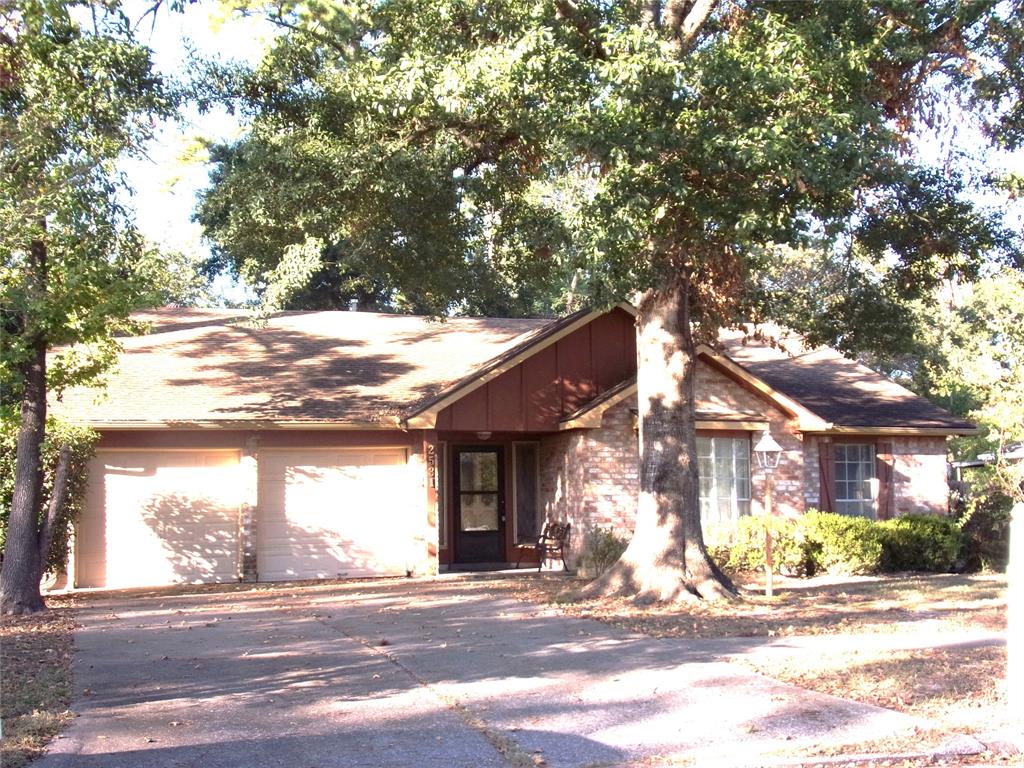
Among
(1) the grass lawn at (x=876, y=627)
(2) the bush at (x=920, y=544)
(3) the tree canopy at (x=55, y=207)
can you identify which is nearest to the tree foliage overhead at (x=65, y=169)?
(3) the tree canopy at (x=55, y=207)

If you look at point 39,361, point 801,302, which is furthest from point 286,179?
point 801,302

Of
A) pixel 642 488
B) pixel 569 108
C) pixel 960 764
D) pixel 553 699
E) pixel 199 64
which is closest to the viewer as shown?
pixel 960 764

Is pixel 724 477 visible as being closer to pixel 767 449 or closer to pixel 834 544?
pixel 834 544

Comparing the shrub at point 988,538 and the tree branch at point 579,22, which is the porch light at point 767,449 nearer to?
the tree branch at point 579,22

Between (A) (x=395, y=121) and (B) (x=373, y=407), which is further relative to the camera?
(B) (x=373, y=407)

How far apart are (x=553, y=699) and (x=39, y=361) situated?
8.55 meters

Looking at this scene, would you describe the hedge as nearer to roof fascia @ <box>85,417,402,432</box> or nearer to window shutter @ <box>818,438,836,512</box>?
window shutter @ <box>818,438,836,512</box>

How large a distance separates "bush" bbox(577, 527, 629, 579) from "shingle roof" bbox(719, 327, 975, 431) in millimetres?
4271

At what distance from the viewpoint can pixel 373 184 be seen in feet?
43.9

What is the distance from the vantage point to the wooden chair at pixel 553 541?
1823 centimetres

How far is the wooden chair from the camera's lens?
1823 cm

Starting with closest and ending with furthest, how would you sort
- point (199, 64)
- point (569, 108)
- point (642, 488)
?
point (569, 108), point (199, 64), point (642, 488)

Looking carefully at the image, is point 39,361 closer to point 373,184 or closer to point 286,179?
point 286,179

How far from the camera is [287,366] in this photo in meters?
20.2
